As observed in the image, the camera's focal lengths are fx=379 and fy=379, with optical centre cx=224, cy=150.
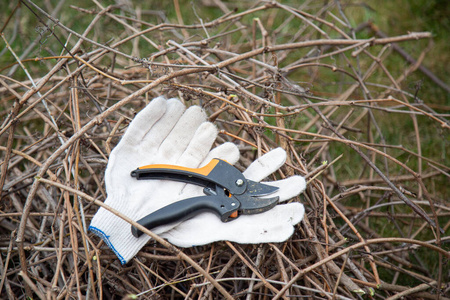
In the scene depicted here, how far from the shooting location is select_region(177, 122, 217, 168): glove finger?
5.94ft

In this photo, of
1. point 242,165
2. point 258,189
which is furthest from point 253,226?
point 242,165

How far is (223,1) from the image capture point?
3.66 m

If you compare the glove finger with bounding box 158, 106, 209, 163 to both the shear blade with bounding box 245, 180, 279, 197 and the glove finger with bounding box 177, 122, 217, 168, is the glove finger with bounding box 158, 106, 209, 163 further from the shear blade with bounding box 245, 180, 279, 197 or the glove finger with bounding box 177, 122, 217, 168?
the shear blade with bounding box 245, 180, 279, 197

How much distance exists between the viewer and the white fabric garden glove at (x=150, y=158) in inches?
61.0

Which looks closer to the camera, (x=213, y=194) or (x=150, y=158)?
(x=213, y=194)

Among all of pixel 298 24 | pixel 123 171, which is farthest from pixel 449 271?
pixel 298 24

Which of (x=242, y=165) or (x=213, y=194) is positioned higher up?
(x=213, y=194)

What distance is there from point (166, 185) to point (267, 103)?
593 millimetres

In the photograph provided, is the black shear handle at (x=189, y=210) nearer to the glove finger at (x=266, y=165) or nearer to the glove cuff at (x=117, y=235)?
the glove cuff at (x=117, y=235)

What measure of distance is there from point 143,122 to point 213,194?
0.47 m

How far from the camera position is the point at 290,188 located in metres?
1.64

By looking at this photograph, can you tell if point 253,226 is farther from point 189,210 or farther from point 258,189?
point 189,210

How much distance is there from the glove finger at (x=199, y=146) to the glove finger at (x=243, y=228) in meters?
0.29

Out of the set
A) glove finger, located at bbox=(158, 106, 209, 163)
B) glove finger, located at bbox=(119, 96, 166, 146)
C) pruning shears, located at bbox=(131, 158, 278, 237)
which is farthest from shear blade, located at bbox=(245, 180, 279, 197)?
glove finger, located at bbox=(119, 96, 166, 146)
